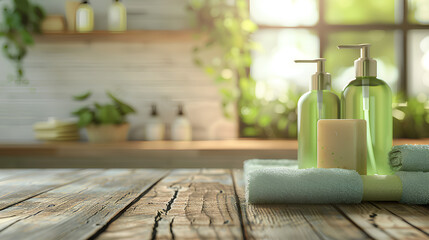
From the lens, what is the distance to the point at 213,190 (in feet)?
2.32

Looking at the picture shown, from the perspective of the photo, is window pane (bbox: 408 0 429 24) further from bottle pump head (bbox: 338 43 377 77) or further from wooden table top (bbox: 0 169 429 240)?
wooden table top (bbox: 0 169 429 240)

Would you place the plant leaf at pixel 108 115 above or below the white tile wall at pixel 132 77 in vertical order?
below

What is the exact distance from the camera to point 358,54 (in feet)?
7.84

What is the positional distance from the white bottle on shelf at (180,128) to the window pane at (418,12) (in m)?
1.56

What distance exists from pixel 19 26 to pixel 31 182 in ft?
5.39

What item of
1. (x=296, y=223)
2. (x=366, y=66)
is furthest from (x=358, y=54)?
(x=296, y=223)

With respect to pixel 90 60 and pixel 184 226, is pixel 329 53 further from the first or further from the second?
pixel 184 226

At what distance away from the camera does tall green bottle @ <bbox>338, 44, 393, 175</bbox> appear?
0.66 m

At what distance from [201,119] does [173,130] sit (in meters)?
0.20

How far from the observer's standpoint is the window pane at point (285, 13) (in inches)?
94.3

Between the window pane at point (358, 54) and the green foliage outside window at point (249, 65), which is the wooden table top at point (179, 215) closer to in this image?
the green foliage outside window at point (249, 65)

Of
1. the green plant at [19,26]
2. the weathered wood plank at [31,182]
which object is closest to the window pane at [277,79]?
the green plant at [19,26]

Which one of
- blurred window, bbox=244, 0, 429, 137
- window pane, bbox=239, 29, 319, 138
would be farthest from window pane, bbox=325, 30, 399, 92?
window pane, bbox=239, 29, 319, 138

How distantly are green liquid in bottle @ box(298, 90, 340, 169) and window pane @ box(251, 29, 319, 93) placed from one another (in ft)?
5.51
